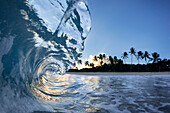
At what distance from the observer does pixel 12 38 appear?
2475mm

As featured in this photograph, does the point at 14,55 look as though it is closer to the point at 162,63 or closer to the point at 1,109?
the point at 1,109

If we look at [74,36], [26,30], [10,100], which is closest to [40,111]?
[10,100]

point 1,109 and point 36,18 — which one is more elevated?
point 36,18

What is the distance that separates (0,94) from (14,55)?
118 cm

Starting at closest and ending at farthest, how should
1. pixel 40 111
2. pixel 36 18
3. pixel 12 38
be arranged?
pixel 40 111, pixel 12 38, pixel 36 18

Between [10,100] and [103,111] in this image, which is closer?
[10,100]

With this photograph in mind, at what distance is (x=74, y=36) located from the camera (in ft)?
16.7

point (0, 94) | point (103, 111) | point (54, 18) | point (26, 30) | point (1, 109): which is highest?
point (54, 18)

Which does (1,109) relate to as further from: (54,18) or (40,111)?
(54,18)

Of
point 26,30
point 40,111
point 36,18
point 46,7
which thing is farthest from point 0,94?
point 46,7

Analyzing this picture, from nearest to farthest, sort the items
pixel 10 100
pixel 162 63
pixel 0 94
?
pixel 0 94 < pixel 10 100 < pixel 162 63

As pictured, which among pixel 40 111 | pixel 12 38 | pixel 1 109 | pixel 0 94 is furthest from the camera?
pixel 12 38

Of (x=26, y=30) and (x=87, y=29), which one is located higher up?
(x=87, y=29)

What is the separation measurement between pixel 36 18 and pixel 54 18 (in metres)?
0.53
